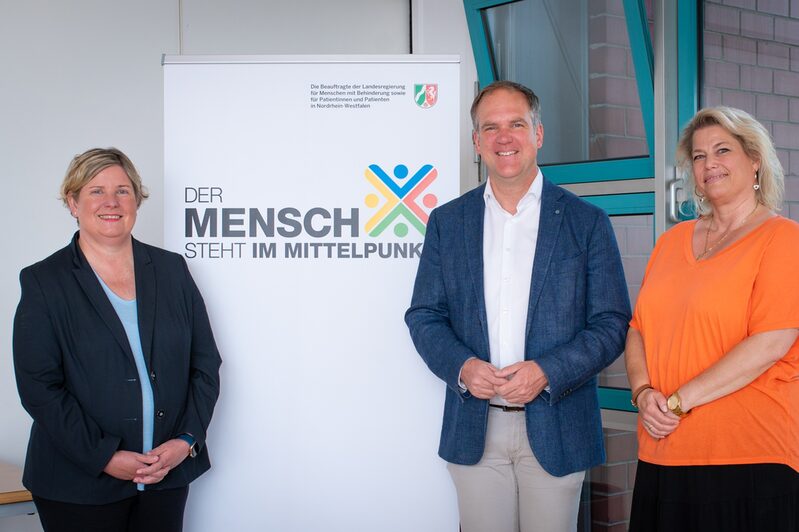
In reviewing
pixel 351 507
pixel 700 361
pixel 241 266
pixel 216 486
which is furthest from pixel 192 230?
pixel 700 361

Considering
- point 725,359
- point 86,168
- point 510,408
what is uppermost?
point 86,168

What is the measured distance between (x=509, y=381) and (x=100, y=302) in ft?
3.93

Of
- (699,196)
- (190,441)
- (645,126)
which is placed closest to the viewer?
(699,196)

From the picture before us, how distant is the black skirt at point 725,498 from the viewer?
1.99 metres

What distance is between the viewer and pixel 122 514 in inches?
94.7

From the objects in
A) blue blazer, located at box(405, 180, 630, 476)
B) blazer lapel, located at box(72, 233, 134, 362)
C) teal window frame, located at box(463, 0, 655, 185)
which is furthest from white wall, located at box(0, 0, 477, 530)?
blue blazer, located at box(405, 180, 630, 476)

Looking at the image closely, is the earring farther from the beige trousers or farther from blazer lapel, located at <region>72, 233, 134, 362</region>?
blazer lapel, located at <region>72, 233, 134, 362</region>

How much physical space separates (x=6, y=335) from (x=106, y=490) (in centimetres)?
166

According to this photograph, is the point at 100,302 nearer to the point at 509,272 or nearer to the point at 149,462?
the point at 149,462

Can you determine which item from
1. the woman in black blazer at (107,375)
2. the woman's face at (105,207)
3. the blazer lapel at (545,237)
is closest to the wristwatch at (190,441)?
the woman in black blazer at (107,375)

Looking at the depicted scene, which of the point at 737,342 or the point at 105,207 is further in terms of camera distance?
the point at 105,207

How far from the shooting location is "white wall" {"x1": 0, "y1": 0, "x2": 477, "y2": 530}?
372 cm

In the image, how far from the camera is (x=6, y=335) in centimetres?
369

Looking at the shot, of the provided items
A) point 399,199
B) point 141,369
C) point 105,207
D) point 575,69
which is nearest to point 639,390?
point 399,199
